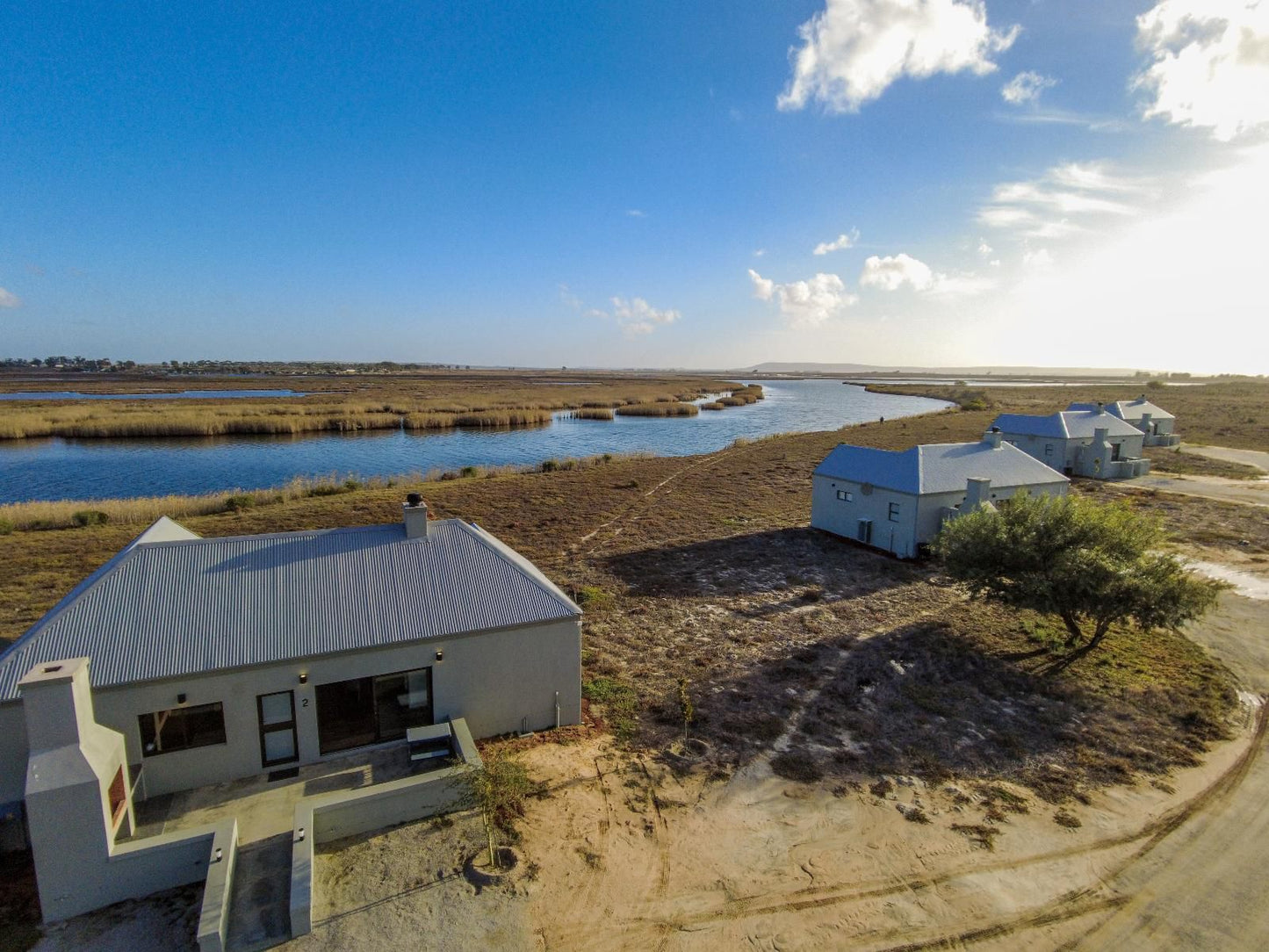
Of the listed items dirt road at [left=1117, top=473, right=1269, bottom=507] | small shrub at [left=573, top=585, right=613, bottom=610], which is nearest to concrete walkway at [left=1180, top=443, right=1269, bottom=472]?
dirt road at [left=1117, top=473, right=1269, bottom=507]

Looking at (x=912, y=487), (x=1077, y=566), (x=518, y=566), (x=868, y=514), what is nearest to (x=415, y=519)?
(x=518, y=566)

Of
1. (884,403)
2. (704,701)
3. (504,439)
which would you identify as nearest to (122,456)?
(504,439)

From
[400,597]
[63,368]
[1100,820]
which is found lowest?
[1100,820]

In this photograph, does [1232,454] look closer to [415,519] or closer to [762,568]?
[762,568]

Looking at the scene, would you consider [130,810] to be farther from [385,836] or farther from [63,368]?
[63,368]

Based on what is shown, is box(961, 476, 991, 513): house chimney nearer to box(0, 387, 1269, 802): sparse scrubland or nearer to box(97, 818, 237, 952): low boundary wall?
box(0, 387, 1269, 802): sparse scrubland
